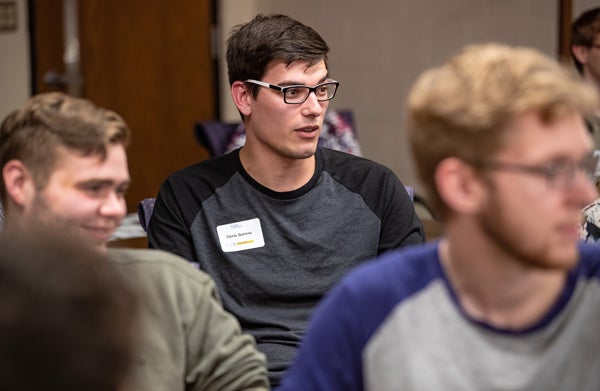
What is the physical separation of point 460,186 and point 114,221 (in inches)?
22.8

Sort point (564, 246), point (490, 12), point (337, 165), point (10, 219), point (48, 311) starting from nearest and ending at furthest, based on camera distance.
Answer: point (48, 311), point (564, 246), point (10, 219), point (337, 165), point (490, 12)

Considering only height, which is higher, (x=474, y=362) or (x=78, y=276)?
(x=78, y=276)

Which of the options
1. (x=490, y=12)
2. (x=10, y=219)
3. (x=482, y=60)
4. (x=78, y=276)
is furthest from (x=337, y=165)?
(x=490, y=12)

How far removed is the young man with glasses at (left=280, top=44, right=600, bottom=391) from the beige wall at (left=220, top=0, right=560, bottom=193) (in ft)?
13.0

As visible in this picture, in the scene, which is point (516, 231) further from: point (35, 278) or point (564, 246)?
point (35, 278)

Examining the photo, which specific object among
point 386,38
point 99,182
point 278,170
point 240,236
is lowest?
point 240,236

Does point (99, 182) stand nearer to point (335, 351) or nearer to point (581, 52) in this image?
point (335, 351)

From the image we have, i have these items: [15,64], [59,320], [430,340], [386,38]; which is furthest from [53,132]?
[386,38]

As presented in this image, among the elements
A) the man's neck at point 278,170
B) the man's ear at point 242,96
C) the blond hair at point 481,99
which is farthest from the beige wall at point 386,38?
the blond hair at point 481,99

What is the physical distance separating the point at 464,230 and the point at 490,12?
4137 millimetres

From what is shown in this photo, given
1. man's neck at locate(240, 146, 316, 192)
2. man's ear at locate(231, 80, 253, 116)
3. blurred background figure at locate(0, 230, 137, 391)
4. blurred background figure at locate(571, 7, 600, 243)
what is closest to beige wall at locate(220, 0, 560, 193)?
blurred background figure at locate(571, 7, 600, 243)

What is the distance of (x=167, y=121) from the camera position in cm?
550

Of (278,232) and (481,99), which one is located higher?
(481,99)

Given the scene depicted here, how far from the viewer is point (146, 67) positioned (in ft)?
17.7
